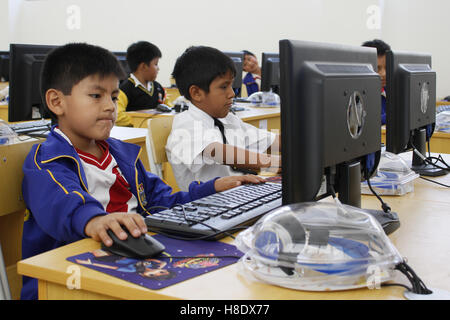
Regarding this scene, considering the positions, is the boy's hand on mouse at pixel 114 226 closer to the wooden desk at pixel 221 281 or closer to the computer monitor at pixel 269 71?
the wooden desk at pixel 221 281

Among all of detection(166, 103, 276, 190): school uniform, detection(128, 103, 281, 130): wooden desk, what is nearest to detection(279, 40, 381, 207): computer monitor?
detection(166, 103, 276, 190): school uniform

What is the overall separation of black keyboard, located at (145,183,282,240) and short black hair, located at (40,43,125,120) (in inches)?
18.5

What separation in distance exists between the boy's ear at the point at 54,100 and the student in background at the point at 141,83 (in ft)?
7.31

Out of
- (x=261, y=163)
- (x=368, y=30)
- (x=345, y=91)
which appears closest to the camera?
(x=345, y=91)

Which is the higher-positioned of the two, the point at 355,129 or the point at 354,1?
the point at 354,1

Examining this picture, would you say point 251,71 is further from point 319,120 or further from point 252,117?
point 319,120

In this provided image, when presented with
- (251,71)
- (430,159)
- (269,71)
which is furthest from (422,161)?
(251,71)

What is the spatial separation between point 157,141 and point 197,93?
318 mm

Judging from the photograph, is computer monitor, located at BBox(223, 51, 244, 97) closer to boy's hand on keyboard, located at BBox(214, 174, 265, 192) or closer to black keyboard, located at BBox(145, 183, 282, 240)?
boy's hand on keyboard, located at BBox(214, 174, 265, 192)

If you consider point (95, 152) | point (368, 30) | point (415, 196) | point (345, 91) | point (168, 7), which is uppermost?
point (168, 7)

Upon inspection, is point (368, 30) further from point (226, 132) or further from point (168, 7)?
point (226, 132)

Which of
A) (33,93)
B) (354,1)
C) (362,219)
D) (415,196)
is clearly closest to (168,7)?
(354,1)

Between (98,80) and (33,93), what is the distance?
899 millimetres

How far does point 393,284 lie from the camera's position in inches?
29.8
